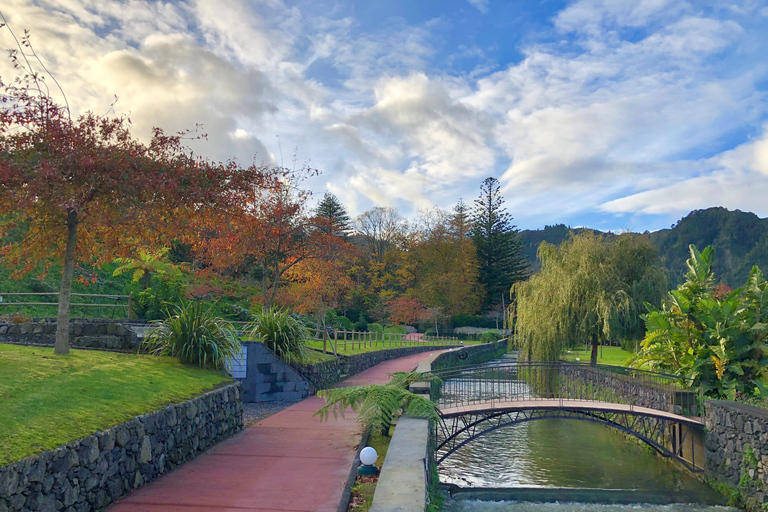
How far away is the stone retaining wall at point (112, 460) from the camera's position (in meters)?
4.53

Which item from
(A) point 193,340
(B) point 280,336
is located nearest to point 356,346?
(B) point 280,336

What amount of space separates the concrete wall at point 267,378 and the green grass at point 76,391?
2.81m

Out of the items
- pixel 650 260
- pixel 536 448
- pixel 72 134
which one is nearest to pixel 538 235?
pixel 650 260

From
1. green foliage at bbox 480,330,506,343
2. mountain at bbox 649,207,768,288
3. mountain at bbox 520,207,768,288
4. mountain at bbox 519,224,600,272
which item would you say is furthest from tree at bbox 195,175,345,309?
mountain at bbox 519,224,600,272

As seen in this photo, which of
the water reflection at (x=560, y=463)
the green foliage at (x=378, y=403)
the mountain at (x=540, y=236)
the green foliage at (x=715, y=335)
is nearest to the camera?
the green foliage at (x=378, y=403)

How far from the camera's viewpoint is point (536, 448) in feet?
50.0

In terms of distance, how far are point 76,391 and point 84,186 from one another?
4229 millimetres

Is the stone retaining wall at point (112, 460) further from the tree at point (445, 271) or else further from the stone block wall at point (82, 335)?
the tree at point (445, 271)

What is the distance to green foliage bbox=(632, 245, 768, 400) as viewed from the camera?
13.4 m

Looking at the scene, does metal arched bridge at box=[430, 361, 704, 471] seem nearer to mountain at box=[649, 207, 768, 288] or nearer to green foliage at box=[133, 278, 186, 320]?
green foliage at box=[133, 278, 186, 320]

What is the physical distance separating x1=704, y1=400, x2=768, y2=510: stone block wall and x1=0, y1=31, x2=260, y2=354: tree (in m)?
11.4

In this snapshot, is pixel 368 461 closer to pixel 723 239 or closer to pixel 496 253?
pixel 496 253

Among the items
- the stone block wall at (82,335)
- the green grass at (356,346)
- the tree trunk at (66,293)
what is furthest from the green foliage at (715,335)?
the tree trunk at (66,293)

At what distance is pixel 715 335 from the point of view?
1385cm
